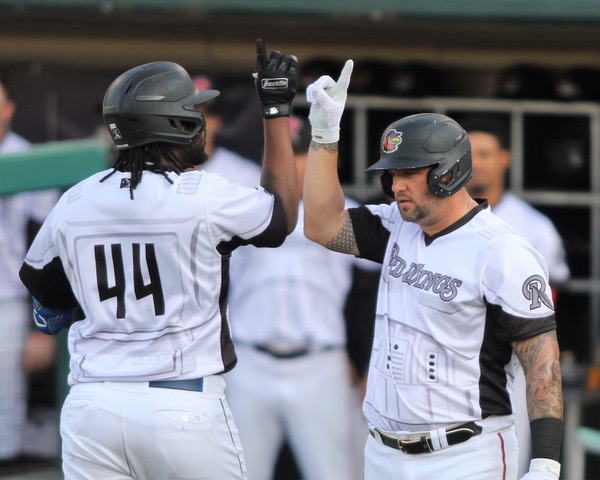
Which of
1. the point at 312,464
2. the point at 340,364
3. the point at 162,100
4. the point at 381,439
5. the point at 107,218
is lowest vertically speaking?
the point at 312,464

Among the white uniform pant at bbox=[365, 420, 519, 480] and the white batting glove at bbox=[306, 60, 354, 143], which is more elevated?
the white batting glove at bbox=[306, 60, 354, 143]

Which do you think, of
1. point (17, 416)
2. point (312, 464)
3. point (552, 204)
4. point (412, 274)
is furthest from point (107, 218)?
point (552, 204)

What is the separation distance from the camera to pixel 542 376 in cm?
358

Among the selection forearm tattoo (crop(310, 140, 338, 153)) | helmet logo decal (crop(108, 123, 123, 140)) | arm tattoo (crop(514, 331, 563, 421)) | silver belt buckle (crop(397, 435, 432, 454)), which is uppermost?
helmet logo decal (crop(108, 123, 123, 140))

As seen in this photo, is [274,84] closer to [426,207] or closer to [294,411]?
[426,207]

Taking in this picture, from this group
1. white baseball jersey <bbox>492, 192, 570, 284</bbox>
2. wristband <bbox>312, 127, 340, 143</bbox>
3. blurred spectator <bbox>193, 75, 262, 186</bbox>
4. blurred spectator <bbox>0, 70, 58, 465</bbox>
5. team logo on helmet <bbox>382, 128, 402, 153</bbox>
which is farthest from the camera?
blurred spectator <bbox>193, 75, 262, 186</bbox>

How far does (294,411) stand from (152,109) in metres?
2.37

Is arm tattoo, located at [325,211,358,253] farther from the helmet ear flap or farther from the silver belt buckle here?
the silver belt buckle

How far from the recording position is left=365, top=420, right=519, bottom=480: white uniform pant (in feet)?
12.1

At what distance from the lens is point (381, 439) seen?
3.85m

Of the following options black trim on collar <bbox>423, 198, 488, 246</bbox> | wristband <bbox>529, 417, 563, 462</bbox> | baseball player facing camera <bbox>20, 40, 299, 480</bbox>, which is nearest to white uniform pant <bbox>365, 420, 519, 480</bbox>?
wristband <bbox>529, 417, 563, 462</bbox>

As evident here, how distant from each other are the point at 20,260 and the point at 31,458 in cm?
70

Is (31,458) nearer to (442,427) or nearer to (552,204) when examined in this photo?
(442,427)

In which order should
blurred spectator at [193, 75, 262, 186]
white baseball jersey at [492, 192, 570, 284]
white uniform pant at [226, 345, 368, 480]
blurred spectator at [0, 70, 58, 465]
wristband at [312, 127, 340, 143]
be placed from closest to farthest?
wristband at [312, 127, 340, 143], blurred spectator at [0, 70, 58, 465], white uniform pant at [226, 345, 368, 480], white baseball jersey at [492, 192, 570, 284], blurred spectator at [193, 75, 262, 186]
